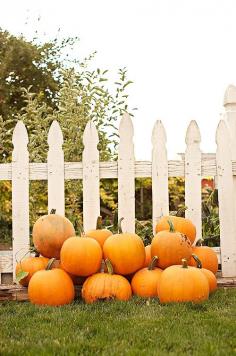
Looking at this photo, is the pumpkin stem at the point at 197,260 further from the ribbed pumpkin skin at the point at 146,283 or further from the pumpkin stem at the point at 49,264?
the pumpkin stem at the point at 49,264

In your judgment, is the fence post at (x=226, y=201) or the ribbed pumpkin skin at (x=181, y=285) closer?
the ribbed pumpkin skin at (x=181, y=285)

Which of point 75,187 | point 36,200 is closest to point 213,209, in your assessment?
point 75,187

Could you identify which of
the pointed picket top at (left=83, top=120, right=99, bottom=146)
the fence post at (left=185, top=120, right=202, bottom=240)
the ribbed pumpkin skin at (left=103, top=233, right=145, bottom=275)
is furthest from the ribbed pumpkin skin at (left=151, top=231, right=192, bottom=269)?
the pointed picket top at (left=83, top=120, right=99, bottom=146)

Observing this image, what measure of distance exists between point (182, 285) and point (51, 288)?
2.73 feet

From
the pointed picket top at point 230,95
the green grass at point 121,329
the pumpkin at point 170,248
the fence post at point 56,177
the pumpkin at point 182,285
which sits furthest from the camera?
the pointed picket top at point 230,95

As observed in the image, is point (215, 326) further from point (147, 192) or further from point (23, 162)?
point (147, 192)

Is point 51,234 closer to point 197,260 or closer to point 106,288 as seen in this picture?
point 106,288

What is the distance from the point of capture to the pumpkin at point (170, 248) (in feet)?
12.4

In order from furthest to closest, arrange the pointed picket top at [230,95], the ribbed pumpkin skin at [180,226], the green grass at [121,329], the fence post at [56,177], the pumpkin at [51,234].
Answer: the pointed picket top at [230,95], the fence post at [56,177], the ribbed pumpkin skin at [180,226], the pumpkin at [51,234], the green grass at [121,329]

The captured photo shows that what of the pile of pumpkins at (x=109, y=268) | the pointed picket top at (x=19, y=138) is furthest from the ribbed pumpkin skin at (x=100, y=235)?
the pointed picket top at (x=19, y=138)

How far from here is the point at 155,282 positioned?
376 cm

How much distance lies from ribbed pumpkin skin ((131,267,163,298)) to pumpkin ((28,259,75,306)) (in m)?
0.43

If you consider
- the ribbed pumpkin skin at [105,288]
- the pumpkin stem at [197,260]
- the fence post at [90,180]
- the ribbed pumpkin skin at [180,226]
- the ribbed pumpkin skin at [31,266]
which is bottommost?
the ribbed pumpkin skin at [105,288]

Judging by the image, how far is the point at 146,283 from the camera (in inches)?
148
